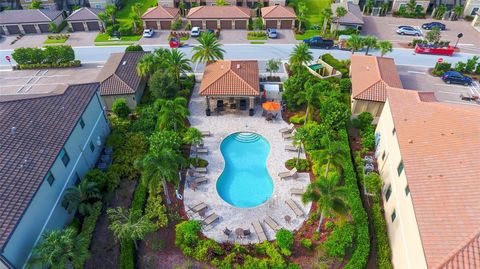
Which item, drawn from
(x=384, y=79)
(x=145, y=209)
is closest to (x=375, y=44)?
(x=384, y=79)

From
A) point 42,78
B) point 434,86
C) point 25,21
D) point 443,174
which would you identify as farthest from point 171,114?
point 25,21

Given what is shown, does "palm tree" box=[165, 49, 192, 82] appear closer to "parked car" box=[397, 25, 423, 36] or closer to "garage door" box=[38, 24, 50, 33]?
"garage door" box=[38, 24, 50, 33]

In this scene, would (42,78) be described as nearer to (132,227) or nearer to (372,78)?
(132,227)

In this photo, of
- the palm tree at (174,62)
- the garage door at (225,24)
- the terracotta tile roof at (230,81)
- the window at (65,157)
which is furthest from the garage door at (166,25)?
the window at (65,157)

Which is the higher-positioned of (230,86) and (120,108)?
(230,86)

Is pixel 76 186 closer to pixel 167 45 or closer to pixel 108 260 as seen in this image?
pixel 108 260

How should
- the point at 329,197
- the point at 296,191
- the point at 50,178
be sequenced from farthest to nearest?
the point at 296,191 < the point at 50,178 < the point at 329,197

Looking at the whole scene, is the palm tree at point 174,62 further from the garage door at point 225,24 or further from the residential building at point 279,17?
the residential building at point 279,17

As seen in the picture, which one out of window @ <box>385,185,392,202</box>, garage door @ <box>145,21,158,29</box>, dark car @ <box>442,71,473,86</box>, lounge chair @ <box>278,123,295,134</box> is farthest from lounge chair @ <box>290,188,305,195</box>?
garage door @ <box>145,21,158,29</box>
